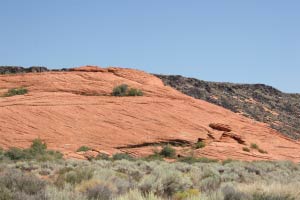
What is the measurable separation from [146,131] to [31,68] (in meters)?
26.7

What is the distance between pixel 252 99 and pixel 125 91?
85.4 ft

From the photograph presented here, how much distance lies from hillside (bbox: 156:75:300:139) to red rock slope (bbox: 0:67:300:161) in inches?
544

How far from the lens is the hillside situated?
47.9 metres

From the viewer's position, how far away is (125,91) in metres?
33.4

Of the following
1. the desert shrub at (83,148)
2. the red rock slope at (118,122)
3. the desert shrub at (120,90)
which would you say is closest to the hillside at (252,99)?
the red rock slope at (118,122)

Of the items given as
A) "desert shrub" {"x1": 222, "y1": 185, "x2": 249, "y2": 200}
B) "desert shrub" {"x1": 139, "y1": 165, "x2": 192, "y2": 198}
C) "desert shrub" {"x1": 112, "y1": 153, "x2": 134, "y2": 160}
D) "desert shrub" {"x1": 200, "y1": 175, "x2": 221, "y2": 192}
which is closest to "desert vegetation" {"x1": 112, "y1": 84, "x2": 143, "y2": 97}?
"desert shrub" {"x1": 112, "y1": 153, "x2": 134, "y2": 160}

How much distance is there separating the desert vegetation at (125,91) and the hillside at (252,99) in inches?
639

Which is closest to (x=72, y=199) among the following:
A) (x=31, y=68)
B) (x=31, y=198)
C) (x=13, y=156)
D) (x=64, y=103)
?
(x=31, y=198)

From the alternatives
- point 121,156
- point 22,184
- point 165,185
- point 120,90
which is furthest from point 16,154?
point 22,184

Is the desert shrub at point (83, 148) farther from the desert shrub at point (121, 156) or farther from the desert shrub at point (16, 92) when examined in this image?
the desert shrub at point (16, 92)

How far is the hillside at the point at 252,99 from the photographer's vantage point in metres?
47.9

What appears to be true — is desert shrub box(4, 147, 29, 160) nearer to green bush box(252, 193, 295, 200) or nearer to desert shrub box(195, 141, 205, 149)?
desert shrub box(195, 141, 205, 149)

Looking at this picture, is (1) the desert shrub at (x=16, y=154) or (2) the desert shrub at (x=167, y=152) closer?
(1) the desert shrub at (x=16, y=154)

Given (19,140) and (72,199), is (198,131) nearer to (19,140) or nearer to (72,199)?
(19,140)
